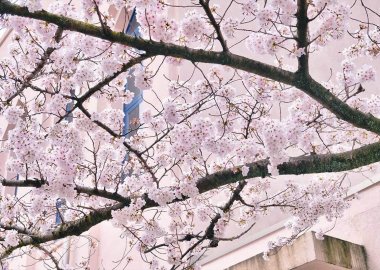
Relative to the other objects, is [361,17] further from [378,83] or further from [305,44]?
[305,44]

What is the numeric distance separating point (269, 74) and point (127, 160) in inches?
152

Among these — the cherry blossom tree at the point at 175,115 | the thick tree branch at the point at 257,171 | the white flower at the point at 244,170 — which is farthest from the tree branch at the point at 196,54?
the white flower at the point at 244,170

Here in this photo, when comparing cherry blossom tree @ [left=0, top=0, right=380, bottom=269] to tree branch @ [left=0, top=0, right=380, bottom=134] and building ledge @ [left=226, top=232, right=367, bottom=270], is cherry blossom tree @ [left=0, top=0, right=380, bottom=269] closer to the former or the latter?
tree branch @ [left=0, top=0, right=380, bottom=134]

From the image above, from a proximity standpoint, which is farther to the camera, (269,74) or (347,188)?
(347,188)

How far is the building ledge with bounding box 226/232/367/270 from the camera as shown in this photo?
19.9 ft

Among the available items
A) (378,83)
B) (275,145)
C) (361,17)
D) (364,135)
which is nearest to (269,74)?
(275,145)

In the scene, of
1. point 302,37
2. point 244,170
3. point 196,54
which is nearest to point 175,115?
point 244,170

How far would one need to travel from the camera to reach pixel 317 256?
600 centimetres

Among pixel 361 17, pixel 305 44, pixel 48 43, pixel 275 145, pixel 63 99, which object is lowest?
pixel 275 145

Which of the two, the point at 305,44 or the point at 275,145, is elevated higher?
the point at 305,44

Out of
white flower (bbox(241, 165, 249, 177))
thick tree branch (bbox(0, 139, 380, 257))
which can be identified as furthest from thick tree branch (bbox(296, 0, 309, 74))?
white flower (bbox(241, 165, 249, 177))

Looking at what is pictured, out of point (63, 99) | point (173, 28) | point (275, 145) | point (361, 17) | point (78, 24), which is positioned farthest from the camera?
point (361, 17)

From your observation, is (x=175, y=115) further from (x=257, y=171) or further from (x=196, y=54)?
(x=196, y=54)

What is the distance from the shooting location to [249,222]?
7.72 meters
